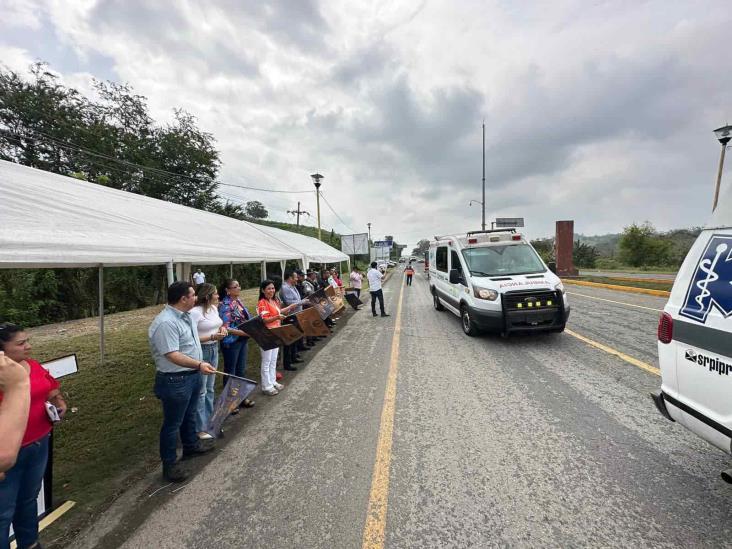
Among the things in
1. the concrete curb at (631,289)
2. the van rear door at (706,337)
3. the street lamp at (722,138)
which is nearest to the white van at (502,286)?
the van rear door at (706,337)

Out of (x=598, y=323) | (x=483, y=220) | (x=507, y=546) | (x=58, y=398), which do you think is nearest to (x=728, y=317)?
(x=507, y=546)

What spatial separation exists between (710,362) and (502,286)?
3.97 m

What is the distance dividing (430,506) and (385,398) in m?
1.83

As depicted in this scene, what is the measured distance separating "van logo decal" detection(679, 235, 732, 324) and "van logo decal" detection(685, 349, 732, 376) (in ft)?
0.80

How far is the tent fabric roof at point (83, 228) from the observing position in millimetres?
2791

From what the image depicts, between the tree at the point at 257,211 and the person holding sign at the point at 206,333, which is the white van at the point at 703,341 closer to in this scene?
the person holding sign at the point at 206,333

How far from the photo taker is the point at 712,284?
2174mm

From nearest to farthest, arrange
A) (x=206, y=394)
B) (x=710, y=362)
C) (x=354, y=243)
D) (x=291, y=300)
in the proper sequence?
(x=710, y=362) → (x=206, y=394) → (x=291, y=300) → (x=354, y=243)

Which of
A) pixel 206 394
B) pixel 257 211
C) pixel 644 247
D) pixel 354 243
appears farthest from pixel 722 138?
pixel 257 211

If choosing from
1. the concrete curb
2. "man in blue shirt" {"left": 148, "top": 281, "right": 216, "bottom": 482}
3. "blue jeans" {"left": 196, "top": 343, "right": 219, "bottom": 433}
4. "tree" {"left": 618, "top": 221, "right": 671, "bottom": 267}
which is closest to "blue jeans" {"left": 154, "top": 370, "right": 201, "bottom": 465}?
"man in blue shirt" {"left": 148, "top": 281, "right": 216, "bottom": 482}

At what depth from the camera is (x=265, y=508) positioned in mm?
2385

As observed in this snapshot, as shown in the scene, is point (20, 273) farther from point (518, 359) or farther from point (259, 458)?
point (518, 359)

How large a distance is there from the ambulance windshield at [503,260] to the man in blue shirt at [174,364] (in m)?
5.68

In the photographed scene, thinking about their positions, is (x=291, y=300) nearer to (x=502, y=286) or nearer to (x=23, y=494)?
(x=502, y=286)
